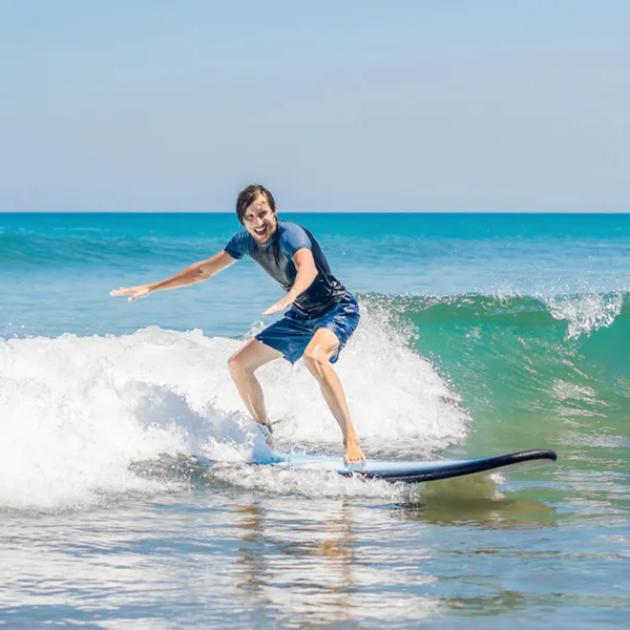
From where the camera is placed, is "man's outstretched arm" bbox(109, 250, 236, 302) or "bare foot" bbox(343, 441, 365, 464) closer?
"bare foot" bbox(343, 441, 365, 464)

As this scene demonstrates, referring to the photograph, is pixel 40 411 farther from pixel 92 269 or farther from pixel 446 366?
pixel 92 269

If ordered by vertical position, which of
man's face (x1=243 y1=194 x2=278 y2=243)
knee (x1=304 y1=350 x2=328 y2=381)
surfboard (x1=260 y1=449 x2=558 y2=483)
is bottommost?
surfboard (x1=260 y1=449 x2=558 y2=483)

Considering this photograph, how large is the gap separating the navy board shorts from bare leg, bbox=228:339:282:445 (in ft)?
0.20

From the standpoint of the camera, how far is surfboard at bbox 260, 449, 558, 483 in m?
6.54

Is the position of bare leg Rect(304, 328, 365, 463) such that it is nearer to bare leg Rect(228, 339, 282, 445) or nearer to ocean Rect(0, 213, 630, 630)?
ocean Rect(0, 213, 630, 630)

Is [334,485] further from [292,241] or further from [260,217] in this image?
[260,217]

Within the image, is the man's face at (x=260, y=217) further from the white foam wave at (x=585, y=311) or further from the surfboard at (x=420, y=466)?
the white foam wave at (x=585, y=311)

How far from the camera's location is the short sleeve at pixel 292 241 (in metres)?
6.80

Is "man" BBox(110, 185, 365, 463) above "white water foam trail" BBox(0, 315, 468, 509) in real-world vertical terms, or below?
above

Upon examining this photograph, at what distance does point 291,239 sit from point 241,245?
45cm

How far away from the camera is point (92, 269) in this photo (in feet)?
104
